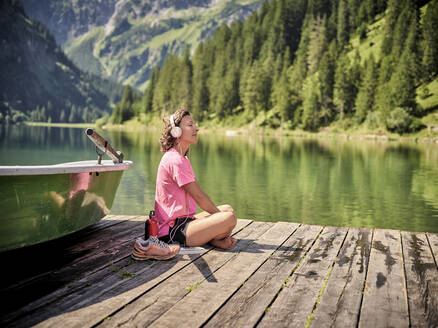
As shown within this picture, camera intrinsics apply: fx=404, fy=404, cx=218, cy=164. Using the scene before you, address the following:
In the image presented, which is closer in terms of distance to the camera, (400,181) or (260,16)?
(400,181)

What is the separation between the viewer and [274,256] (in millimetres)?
5336

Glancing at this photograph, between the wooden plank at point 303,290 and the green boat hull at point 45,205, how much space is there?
3.06m

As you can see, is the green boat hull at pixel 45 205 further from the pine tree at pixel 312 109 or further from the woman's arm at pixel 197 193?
the pine tree at pixel 312 109

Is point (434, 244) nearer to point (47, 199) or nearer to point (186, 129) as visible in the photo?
point (186, 129)

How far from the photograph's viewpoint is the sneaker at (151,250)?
4.86m

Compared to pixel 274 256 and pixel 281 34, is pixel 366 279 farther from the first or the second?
pixel 281 34

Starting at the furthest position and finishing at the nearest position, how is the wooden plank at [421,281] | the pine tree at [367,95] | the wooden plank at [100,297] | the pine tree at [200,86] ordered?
the pine tree at [200,86], the pine tree at [367,95], the wooden plank at [421,281], the wooden plank at [100,297]

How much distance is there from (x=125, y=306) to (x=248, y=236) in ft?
10.4

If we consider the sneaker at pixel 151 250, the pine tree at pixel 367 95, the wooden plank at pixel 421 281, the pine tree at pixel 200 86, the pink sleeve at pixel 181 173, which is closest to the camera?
the wooden plank at pixel 421 281

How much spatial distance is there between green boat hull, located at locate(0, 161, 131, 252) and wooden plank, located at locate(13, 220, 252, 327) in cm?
121

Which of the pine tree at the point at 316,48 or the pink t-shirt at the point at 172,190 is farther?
the pine tree at the point at 316,48

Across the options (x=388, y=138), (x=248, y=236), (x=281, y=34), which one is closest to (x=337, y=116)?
(x=388, y=138)

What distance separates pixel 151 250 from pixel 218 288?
113 cm

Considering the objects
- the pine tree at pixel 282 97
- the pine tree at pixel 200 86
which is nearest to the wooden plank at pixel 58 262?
the pine tree at pixel 282 97
